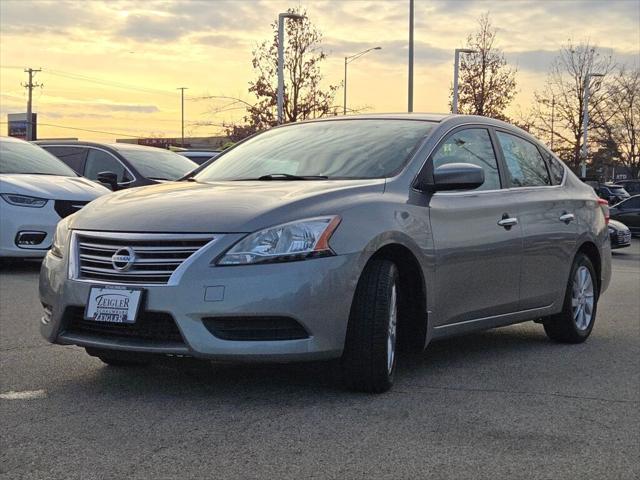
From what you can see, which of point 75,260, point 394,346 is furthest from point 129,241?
point 394,346

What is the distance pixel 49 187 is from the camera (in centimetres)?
991

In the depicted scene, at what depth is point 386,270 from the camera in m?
4.63

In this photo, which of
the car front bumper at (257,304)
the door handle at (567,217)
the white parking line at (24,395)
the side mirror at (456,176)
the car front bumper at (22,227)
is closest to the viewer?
the car front bumper at (257,304)

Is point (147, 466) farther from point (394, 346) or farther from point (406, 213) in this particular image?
Answer: point (406, 213)

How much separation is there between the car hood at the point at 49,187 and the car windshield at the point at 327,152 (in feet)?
14.1

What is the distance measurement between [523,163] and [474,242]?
129 cm

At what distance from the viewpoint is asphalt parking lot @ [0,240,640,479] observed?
11.6ft

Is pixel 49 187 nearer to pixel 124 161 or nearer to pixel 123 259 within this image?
pixel 124 161

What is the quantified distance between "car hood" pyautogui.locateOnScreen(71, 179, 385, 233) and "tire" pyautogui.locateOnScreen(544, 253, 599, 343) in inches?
91.3

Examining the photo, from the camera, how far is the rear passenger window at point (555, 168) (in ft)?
22.4

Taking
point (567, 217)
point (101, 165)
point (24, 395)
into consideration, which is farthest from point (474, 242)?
point (101, 165)

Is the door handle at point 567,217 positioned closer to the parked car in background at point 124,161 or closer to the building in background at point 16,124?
the parked car in background at point 124,161

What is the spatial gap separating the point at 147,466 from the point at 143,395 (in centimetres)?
112

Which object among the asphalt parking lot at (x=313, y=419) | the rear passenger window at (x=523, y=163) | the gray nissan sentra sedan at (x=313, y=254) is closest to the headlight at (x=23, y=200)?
the asphalt parking lot at (x=313, y=419)
